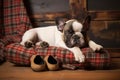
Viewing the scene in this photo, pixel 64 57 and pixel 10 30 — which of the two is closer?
pixel 64 57

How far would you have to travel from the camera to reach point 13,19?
8.95 ft

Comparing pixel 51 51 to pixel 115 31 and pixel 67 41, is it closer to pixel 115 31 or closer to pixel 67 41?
pixel 67 41

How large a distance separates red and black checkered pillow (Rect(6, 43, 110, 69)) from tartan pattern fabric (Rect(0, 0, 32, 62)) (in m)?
0.50

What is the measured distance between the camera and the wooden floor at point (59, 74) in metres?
1.87

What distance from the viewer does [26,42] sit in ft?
7.32

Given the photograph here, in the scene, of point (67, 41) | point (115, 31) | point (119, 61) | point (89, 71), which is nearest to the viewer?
point (89, 71)

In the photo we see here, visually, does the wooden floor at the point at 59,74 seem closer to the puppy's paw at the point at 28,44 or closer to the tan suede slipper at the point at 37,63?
the tan suede slipper at the point at 37,63

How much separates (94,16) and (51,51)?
780mm

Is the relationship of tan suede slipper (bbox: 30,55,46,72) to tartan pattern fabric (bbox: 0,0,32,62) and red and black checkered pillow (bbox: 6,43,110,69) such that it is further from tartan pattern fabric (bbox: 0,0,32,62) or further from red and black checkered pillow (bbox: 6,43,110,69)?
tartan pattern fabric (bbox: 0,0,32,62)

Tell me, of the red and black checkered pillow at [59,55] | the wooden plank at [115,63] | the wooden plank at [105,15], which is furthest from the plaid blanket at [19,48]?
the wooden plank at [105,15]

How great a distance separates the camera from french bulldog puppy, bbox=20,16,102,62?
2.11 meters

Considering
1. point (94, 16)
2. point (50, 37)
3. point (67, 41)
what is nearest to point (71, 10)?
point (94, 16)

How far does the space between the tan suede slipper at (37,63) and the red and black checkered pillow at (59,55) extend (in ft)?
0.24

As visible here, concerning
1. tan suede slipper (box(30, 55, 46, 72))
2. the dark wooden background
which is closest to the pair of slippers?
tan suede slipper (box(30, 55, 46, 72))
